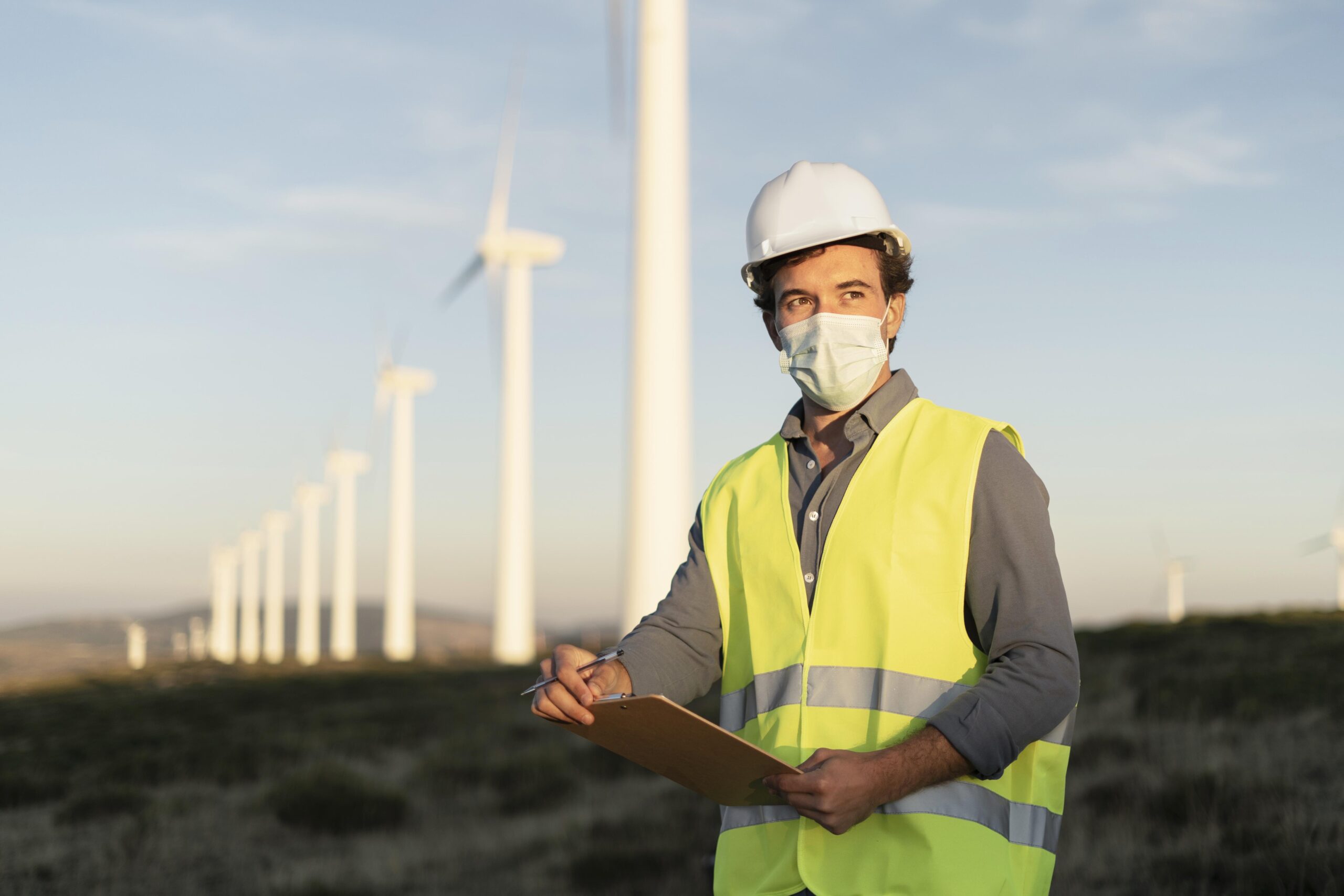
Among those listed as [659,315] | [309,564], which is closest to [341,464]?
[309,564]

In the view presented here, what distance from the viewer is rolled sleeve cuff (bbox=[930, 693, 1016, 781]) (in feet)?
8.61

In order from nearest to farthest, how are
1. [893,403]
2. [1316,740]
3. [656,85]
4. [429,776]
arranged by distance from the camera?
[893,403]
[1316,740]
[429,776]
[656,85]

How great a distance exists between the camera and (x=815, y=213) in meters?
3.27

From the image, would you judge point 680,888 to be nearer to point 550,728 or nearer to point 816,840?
point 816,840

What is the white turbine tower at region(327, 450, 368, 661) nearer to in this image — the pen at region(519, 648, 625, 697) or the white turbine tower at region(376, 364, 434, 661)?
the white turbine tower at region(376, 364, 434, 661)

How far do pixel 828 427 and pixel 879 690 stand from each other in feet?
2.54

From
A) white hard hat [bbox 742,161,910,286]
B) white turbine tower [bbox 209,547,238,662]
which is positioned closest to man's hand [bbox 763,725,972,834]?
white hard hat [bbox 742,161,910,286]

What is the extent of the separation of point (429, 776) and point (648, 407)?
5.91 m

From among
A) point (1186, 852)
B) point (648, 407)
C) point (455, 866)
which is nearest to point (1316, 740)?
point (1186, 852)

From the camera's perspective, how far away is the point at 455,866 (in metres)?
10.5

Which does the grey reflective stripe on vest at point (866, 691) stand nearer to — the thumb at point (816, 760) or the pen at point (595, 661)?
the thumb at point (816, 760)

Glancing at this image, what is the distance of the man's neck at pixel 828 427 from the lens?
324 centimetres

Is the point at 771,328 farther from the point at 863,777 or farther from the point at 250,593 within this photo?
the point at 250,593

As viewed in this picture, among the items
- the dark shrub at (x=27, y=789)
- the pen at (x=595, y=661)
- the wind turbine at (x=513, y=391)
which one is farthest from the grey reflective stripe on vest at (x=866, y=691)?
the wind turbine at (x=513, y=391)
